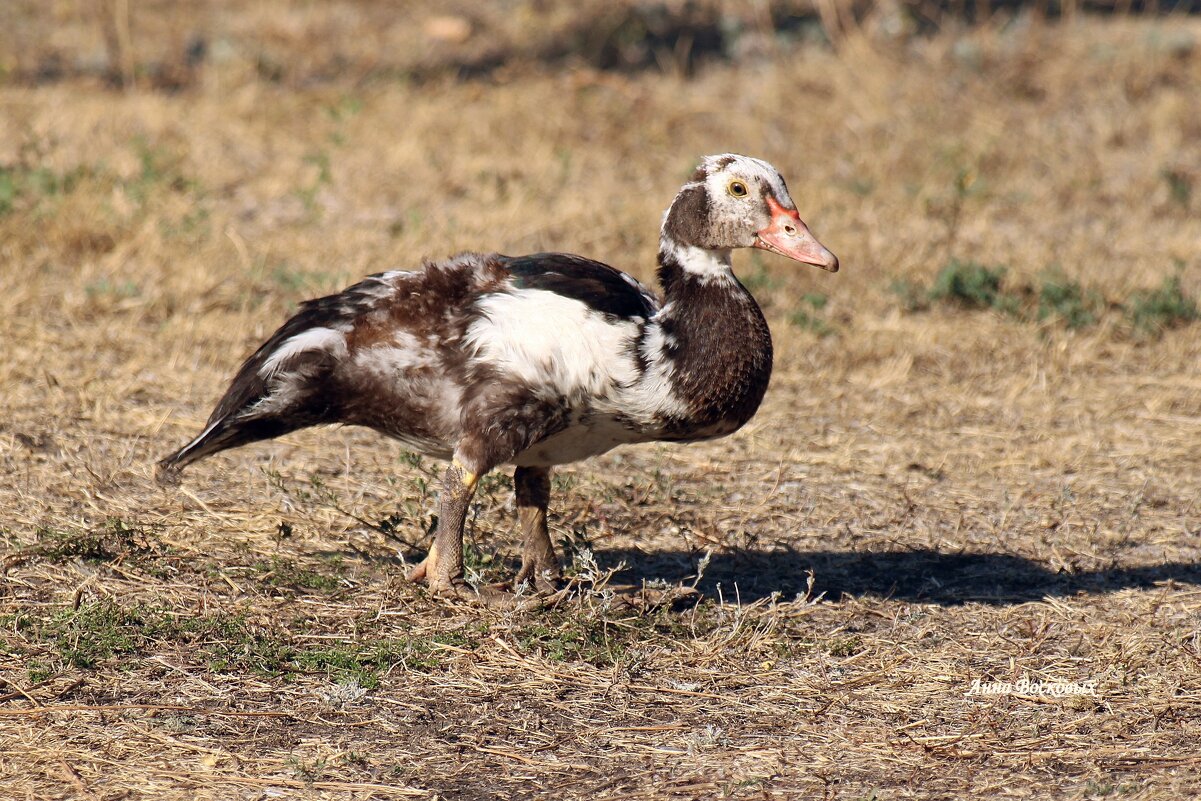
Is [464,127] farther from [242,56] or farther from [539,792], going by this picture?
[539,792]

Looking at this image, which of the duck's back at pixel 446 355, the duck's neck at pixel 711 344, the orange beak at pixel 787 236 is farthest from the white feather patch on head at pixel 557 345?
the orange beak at pixel 787 236

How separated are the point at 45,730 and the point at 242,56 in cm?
869

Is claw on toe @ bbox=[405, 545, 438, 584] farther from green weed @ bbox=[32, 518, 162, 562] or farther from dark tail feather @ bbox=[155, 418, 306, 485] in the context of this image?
green weed @ bbox=[32, 518, 162, 562]

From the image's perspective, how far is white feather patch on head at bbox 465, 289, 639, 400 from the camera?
4.49 m

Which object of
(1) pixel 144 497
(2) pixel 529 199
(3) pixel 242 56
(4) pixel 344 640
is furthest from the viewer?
(3) pixel 242 56

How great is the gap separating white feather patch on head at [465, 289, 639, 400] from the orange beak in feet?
1.80

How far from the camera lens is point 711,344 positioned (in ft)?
15.1

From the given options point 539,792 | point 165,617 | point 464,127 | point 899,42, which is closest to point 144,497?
point 165,617

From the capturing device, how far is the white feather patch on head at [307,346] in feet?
15.2

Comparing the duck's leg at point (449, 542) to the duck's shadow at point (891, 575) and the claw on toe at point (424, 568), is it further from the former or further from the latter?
the duck's shadow at point (891, 575)

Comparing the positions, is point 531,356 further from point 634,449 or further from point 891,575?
point 634,449

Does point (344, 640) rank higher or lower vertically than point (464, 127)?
lower

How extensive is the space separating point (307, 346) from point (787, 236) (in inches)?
60.3

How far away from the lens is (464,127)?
10.6 metres
